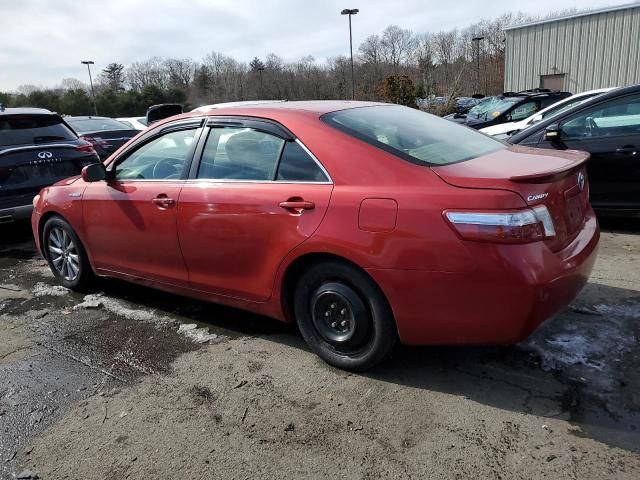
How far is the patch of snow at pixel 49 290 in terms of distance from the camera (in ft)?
15.9

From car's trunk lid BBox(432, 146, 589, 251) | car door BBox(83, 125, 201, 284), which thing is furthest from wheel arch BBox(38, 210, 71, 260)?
car's trunk lid BBox(432, 146, 589, 251)

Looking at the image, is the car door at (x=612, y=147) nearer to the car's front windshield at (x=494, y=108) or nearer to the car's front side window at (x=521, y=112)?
the car's front windshield at (x=494, y=108)

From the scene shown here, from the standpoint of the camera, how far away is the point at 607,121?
5543mm

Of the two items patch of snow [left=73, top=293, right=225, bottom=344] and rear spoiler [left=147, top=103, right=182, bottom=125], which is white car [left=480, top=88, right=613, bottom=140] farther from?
rear spoiler [left=147, top=103, right=182, bottom=125]

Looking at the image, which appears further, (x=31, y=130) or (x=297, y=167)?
(x=31, y=130)

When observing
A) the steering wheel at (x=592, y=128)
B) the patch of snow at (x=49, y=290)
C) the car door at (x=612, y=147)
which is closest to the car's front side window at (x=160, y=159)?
the patch of snow at (x=49, y=290)

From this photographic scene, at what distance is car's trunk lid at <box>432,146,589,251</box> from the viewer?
254 cm

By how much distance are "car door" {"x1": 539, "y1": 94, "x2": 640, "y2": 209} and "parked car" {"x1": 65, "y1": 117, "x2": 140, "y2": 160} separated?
8433 mm

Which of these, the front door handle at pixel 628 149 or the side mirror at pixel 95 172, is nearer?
the side mirror at pixel 95 172

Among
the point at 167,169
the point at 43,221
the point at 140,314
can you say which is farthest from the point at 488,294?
the point at 43,221

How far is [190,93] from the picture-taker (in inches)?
2338

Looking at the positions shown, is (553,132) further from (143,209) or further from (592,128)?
(143,209)

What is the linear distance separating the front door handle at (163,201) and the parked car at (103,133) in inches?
288

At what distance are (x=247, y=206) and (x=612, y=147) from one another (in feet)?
13.6
